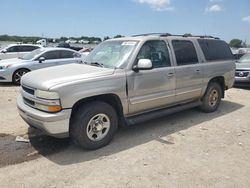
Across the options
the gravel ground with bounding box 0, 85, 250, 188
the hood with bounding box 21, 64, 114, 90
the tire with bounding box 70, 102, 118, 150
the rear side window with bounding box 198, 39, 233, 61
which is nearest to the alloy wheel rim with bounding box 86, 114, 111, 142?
the tire with bounding box 70, 102, 118, 150

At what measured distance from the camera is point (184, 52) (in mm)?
5926

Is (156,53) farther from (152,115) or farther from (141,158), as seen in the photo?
(141,158)

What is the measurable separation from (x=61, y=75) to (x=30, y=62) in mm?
6937

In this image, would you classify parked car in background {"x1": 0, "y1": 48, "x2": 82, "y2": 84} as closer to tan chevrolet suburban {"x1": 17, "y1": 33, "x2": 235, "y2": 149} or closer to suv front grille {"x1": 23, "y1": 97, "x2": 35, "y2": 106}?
tan chevrolet suburban {"x1": 17, "y1": 33, "x2": 235, "y2": 149}

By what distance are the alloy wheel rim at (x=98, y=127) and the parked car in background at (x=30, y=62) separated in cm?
664

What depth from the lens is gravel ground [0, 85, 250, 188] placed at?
361 centimetres

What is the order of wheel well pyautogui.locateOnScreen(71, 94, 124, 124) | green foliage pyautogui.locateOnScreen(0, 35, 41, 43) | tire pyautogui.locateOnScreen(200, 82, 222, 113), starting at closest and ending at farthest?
wheel well pyautogui.locateOnScreen(71, 94, 124, 124), tire pyautogui.locateOnScreen(200, 82, 222, 113), green foliage pyautogui.locateOnScreen(0, 35, 41, 43)

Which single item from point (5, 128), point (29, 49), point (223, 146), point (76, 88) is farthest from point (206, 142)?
point (29, 49)

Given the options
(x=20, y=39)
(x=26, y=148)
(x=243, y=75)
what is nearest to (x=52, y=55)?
(x=26, y=148)

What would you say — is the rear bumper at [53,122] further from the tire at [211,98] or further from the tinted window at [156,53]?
the tire at [211,98]

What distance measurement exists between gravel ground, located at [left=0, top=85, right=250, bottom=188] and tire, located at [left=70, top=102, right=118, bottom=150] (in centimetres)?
17

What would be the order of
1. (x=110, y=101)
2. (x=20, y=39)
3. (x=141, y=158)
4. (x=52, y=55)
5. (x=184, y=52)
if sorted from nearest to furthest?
1. (x=141, y=158)
2. (x=110, y=101)
3. (x=184, y=52)
4. (x=52, y=55)
5. (x=20, y=39)

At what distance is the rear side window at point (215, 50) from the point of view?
6.54 m

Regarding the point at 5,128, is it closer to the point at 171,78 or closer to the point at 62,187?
the point at 62,187
